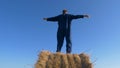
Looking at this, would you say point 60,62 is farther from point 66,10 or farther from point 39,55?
point 66,10

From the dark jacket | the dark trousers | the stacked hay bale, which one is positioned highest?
the dark jacket

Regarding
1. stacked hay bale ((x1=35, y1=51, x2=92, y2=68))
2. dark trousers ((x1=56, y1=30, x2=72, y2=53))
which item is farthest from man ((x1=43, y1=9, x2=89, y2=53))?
stacked hay bale ((x1=35, y1=51, x2=92, y2=68))

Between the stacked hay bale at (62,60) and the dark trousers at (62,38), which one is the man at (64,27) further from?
the stacked hay bale at (62,60)

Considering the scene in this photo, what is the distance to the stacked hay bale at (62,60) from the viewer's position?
12.0 meters

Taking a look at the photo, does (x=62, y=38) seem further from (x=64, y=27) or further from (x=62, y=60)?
(x=62, y=60)

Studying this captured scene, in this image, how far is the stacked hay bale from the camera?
39.3ft

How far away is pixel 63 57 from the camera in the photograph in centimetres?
1234

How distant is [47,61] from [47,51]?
0.54 m

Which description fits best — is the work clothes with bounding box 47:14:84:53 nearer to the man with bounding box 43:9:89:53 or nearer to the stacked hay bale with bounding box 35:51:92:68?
the man with bounding box 43:9:89:53

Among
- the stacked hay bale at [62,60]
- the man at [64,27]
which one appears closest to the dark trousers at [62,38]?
the man at [64,27]

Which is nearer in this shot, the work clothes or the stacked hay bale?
the stacked hay bale

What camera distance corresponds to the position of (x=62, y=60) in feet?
40.1

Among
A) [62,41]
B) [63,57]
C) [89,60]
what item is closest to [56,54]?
[63,57]

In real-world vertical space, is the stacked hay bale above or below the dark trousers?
below
